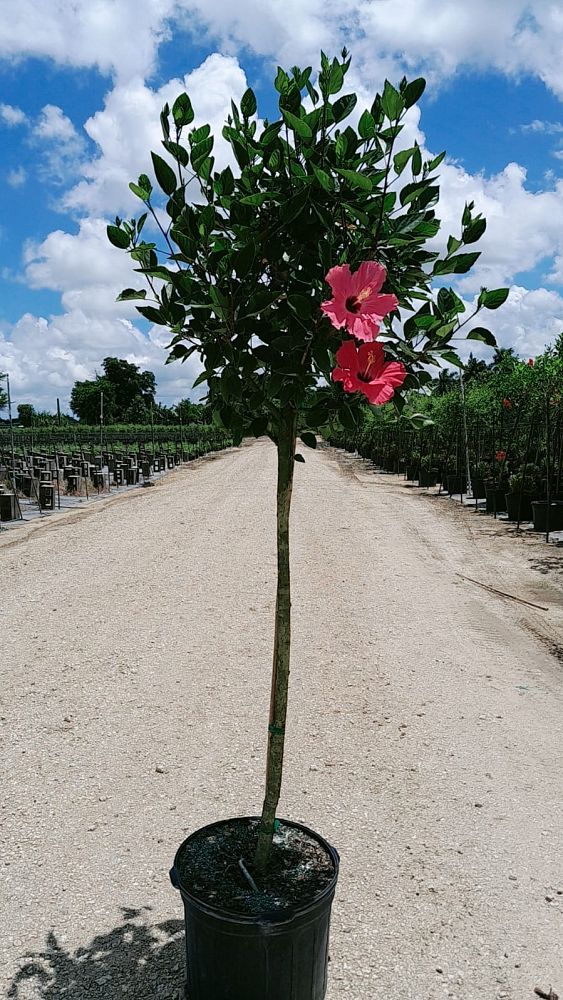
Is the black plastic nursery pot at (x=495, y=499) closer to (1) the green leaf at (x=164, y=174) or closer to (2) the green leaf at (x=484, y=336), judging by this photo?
(2) the green leaf at (x=484, y=336)

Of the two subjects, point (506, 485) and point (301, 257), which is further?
point (506, 485)

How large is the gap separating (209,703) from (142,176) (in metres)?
3.87

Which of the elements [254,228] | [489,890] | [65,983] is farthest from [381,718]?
[254,228]

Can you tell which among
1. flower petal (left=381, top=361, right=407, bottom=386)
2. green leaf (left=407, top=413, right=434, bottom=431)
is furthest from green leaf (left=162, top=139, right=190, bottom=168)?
green leaf (left=407, top=413, right=434, bottom=431)

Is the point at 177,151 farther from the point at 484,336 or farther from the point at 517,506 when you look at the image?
the point at 517,506

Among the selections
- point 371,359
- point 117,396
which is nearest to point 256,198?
Result: point 371,359

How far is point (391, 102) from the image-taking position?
170 centimetres

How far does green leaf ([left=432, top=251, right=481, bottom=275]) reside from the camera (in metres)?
1.93

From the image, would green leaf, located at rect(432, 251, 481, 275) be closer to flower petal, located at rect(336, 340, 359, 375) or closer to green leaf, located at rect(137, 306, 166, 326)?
flower petal, located at rect(336, 340, 359, 375)

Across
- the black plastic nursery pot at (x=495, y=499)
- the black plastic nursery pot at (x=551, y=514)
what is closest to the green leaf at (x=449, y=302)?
the black plastic nursery pot at (x=551, y=514)

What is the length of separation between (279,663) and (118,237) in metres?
1.41

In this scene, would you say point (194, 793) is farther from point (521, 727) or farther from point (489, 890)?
point (521, 727)

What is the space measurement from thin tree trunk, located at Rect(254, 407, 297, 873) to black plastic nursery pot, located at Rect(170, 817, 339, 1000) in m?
0.27

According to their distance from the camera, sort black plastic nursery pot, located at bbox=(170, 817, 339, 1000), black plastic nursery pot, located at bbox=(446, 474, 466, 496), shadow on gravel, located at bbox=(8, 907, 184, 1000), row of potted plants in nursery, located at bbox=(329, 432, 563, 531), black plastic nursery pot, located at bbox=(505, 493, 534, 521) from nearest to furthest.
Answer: black plastic nursery pot, located at bbox=(170, 817, 339, 1000)
shadow on gravel, located at bbox=(8, 907, 184, 1000)
row of potted plants in nursery, located at bbox=(329, 432, 563, 531)
black plastic nursery pot, located at bbox=(505, 493, 534, 521)
black plastic nursery pot, located at bbox=(446, 474, 466, 496)
